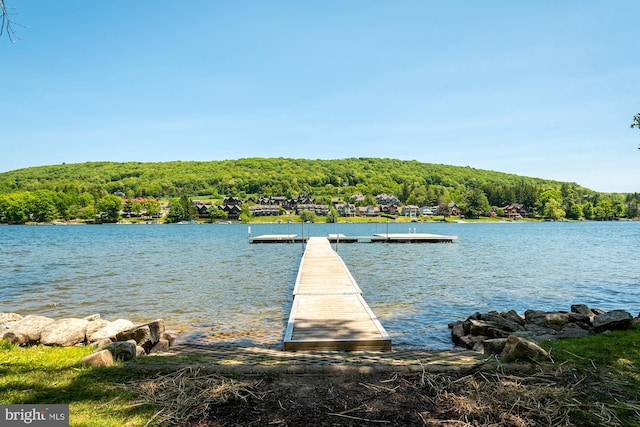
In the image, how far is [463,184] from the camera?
173625 millimetres

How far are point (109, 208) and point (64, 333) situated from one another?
138 meters

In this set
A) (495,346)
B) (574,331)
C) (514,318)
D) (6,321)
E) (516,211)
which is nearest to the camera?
(495,346)

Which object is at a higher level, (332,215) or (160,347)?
(160,347)

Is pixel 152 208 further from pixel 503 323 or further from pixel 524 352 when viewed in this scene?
pixel 524 352

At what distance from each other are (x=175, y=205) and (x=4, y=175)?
7885 cm

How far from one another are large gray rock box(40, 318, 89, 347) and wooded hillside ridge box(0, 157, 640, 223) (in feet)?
447

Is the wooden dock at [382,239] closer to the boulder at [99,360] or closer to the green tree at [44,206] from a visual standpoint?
the boulder at [99,360]

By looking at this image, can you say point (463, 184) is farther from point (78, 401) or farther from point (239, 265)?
point (78, 401)

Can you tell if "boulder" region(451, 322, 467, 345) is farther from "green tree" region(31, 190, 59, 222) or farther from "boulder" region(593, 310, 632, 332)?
"green tree" region(31, 190, 59, 222)

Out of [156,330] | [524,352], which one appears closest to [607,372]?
[524,352]

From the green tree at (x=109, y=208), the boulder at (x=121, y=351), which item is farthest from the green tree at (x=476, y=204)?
the boulder at (x=121, y=351)

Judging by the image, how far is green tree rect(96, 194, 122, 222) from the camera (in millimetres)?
130375

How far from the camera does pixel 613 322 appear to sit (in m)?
8.59

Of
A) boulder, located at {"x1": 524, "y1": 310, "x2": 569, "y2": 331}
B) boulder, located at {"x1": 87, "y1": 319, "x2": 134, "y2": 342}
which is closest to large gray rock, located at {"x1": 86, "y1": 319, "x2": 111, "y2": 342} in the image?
boulder, located at {"x1": 87, "y1": 319, "x2": 134, "y2": 342}
